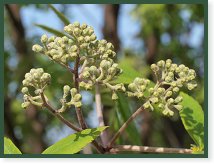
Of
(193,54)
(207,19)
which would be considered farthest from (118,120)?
(193,54)

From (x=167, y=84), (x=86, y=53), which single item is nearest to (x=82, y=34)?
(x=86, y=53)

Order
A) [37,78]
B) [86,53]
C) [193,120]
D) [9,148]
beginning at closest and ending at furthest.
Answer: [37,78] → [86,53] → [9,148] → [193,120]

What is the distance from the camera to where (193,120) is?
5.82 ft

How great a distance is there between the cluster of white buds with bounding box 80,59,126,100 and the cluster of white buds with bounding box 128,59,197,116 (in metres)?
0.06

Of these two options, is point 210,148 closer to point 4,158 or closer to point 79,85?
point 79,85

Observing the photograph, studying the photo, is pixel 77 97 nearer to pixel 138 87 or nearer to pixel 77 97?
pixel 77 97

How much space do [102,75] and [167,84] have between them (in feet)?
0.78

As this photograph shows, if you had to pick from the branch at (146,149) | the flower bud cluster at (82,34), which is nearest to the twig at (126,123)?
the branch at (146,149)

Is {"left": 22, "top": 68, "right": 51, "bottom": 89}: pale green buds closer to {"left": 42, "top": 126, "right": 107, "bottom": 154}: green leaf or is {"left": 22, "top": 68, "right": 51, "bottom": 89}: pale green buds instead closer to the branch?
{"left": 42, "top": 126, "right": 107, "bottom": 154}: green leaf

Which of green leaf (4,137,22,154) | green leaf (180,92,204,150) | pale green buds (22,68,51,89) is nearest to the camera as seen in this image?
pale green buds (22,68,51,89)

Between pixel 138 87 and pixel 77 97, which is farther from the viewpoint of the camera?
pixel 138 87

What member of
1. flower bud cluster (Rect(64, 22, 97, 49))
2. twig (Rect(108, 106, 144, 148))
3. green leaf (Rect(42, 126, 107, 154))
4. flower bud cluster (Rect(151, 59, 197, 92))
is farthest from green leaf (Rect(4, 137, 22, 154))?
flower bud cluster (Rect(151, 59, 197, 92))

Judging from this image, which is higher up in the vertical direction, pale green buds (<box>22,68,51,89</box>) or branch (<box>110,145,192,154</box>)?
pale green buds (<box>22,68,51,89</box>)

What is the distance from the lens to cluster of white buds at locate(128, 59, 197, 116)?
1.41m
